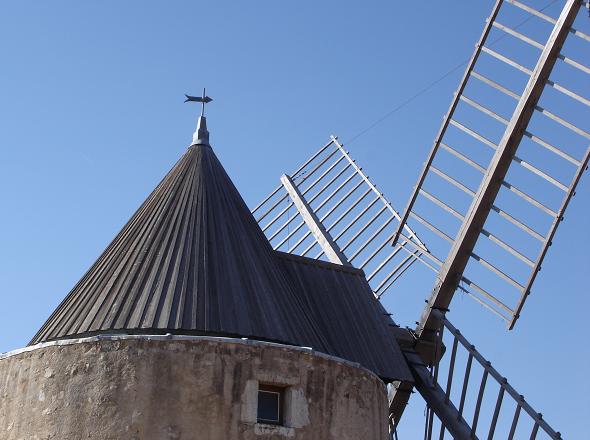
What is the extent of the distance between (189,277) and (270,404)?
1.45 meters

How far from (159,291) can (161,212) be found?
141cm

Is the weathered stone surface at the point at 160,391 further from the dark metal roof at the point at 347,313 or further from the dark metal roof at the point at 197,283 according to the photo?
the dark metal roof at the point at 347,313

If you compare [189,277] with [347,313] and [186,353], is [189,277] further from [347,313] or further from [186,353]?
[347,313]

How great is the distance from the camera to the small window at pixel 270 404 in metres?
9.88

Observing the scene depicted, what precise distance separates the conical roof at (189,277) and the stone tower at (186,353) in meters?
0.02

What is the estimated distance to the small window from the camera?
9.88 meters

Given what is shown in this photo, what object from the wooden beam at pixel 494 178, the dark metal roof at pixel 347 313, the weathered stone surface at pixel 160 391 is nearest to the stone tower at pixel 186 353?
the weathered stone surface at pixel 160 391

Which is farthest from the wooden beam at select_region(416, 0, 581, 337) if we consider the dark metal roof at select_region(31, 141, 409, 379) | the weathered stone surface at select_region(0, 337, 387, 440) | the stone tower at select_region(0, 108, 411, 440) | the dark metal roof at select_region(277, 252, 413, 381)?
the weathered stone surface at select_region(0, 337, 387, 440)

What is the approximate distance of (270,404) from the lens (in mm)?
9953

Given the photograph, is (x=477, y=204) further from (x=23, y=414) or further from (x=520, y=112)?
(x=23, y=414)

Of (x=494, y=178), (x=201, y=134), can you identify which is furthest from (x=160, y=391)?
(x=494, y=178)

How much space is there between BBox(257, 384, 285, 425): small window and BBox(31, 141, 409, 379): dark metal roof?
0.54m

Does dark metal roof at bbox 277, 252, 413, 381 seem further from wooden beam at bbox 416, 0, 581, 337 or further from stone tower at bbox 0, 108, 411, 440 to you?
wooden beam at bbox 416, 0, 581, 337

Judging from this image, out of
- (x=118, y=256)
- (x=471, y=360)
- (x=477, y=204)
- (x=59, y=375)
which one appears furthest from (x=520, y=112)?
(x=59, y=375)
